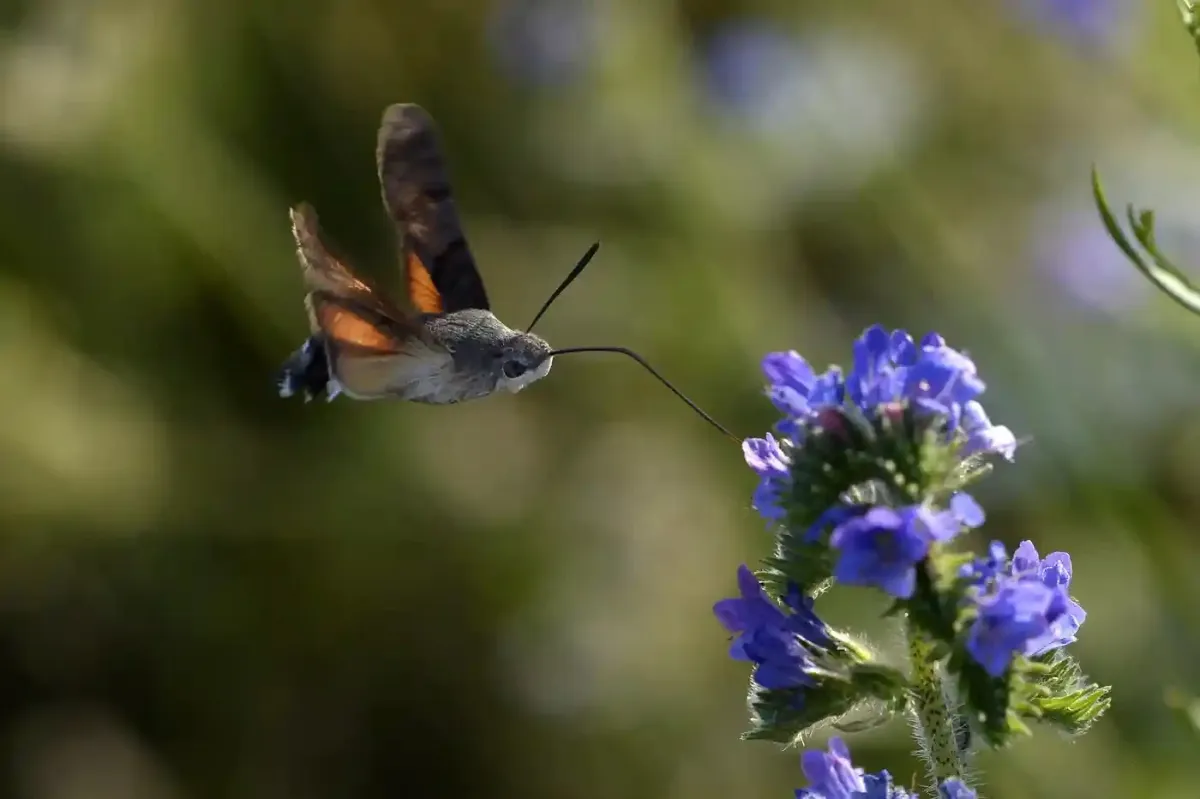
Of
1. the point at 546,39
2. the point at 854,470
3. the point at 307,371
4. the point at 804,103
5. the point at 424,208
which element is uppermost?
the point at 854,470

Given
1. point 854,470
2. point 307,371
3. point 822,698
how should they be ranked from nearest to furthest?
point 854,470 < point 822,698 < point 307,371

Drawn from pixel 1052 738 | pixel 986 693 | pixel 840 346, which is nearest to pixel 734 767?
pixel 1052 738

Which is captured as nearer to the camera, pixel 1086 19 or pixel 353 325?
pixel 353 325

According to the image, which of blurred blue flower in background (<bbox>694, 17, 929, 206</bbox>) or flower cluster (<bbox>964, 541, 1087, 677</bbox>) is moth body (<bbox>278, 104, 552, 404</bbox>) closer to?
flower cluster (<bbox>964, 541, 1087, 677</bbox>)

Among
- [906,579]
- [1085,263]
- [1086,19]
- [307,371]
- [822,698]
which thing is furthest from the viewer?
[1086,19]

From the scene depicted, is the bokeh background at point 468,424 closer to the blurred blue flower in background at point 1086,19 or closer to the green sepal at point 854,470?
the blurred blue flower in background at point 1086,19

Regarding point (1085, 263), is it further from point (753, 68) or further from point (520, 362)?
point (520, 362)

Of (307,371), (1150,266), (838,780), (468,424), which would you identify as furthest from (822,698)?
(468,424)
